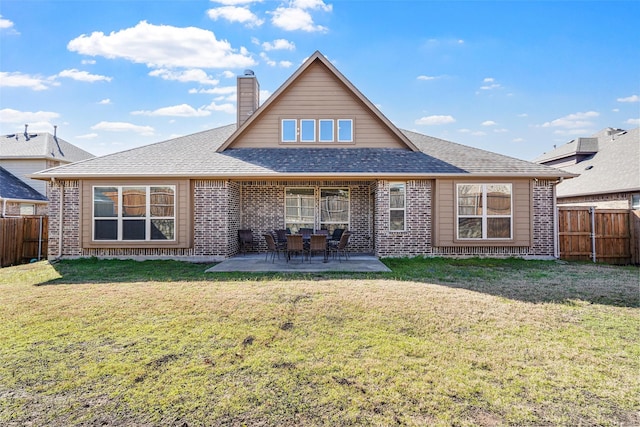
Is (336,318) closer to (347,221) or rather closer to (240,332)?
(240,332)

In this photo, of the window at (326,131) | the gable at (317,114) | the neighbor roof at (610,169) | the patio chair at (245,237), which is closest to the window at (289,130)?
the gable at (317,114)

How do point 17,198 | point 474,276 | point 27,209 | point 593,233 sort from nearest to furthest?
1. point 474,276
2. point 593,233
3. point 17,198
4. point 27,209

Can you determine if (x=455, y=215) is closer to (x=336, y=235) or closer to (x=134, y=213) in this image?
(x=336, y=235)

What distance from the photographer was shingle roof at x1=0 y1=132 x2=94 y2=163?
68.0 ft

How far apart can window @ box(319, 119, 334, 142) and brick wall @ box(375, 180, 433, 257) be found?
2.99 meters

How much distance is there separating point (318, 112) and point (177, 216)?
6.30m

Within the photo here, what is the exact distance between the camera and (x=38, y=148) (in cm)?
2142

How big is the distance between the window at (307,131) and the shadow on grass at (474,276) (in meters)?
5.43

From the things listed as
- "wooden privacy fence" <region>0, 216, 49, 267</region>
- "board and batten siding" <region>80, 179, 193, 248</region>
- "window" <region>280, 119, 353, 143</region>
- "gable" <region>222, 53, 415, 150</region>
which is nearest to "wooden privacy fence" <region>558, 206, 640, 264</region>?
"gable" <region>222, 53, 415, 150</region>

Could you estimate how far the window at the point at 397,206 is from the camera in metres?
11.5

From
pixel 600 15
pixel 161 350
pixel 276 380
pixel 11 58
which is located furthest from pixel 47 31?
pixel 600 15

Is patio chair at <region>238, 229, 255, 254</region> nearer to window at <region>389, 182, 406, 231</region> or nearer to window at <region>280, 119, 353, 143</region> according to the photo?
window at <region>280, 119, 353, 143</region>

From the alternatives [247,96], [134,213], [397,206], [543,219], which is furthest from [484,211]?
[134,213]

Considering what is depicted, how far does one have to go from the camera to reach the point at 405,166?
11.4 metres
